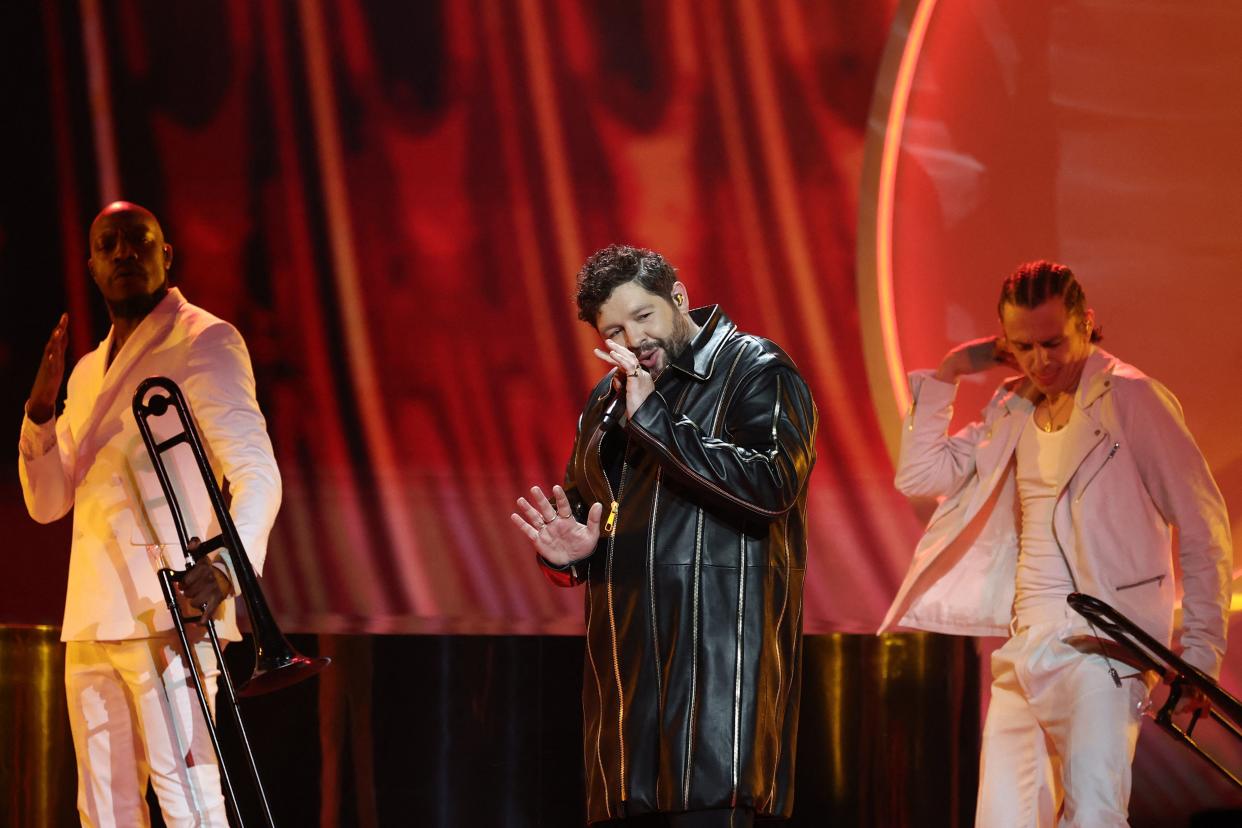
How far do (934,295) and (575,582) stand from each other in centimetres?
280

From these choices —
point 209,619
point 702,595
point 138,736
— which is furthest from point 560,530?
point 138,736

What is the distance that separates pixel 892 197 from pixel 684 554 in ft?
9.73

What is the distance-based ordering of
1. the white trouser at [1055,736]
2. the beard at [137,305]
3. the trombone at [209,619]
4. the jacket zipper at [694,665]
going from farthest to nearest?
the beard at [137,305] → the white trouser at [1055,736] → the trombone at [209,619] → the jacket zipper at [694,665]

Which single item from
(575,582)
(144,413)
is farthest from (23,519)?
(575,582)

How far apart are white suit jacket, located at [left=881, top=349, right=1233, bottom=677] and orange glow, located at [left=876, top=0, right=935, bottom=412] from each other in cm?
118

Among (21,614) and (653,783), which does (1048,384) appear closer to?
(653,783)

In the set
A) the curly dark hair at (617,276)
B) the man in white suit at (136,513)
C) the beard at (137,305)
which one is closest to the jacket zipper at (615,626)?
the curly dark hair at (617,276)

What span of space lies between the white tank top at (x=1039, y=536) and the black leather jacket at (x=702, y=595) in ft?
4.19

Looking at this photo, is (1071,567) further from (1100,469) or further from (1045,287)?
(1045,287)

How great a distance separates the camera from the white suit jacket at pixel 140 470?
335 centimetres

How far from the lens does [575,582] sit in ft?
8.52

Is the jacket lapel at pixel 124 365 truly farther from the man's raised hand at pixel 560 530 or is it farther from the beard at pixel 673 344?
the beard at pixel 673 344

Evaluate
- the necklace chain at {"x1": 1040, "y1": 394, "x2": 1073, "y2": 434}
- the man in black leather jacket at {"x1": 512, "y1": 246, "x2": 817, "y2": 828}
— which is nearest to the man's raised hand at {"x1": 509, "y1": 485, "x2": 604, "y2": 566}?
the man in black leather jacket at {"x1": 512, "y1": 246, "x2": 817, "y2": 828}

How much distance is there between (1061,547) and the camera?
3494 mm
